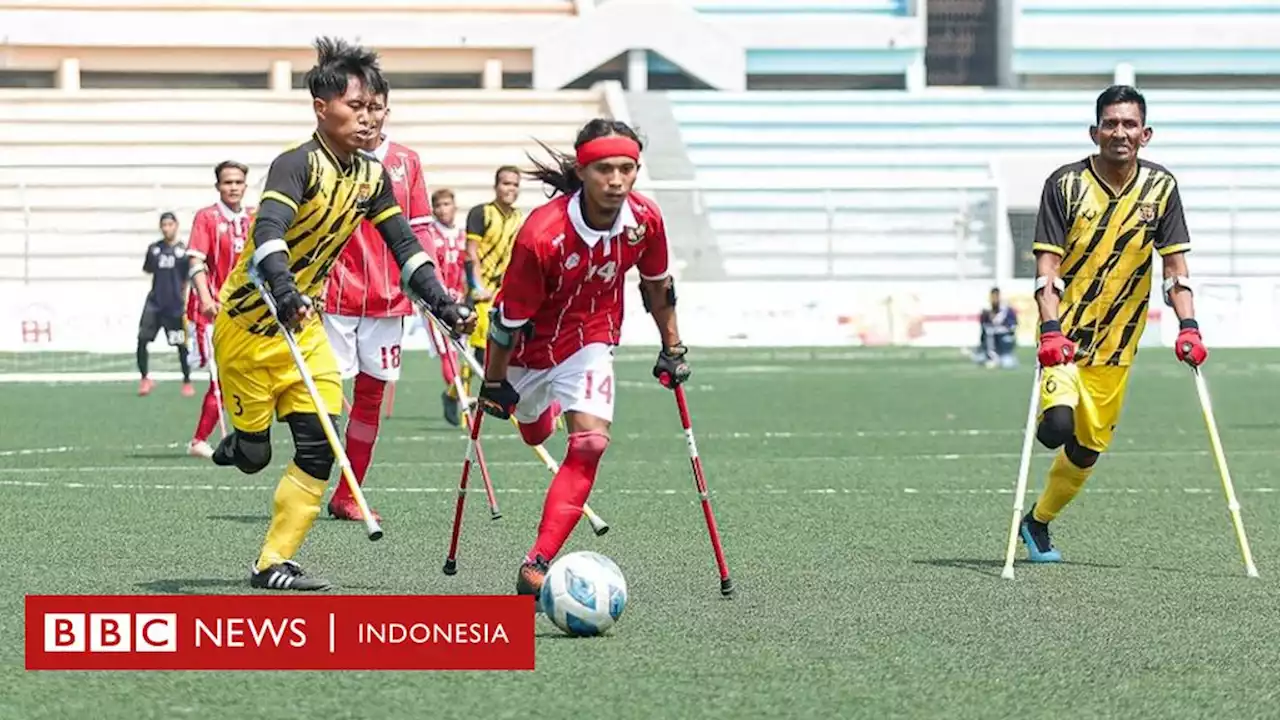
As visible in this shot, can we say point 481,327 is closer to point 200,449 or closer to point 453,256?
point 453,256

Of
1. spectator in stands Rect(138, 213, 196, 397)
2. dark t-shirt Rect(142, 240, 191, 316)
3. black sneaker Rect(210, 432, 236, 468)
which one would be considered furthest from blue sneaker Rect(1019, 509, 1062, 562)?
dark t-shirt Rect(142, 240, 191, 316)

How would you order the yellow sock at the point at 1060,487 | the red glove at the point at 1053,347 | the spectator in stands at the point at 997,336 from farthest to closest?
the spectator in stands at the point at 997,336
the yellow sock at the point at 1060,487
the red glove at the point at 1053,347

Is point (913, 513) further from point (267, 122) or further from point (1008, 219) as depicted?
point (267, 122)

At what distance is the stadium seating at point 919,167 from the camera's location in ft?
131

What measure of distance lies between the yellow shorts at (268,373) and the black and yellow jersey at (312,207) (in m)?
0.07

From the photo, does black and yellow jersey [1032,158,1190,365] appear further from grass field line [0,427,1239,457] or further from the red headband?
grass field line [0,427,1239,457]

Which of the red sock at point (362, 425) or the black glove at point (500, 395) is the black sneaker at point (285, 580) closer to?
the black glove at point (500, 395)

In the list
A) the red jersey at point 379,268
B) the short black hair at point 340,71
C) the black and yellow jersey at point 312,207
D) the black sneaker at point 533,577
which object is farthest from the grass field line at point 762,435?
the black sneaker at point 533,577

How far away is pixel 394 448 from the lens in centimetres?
1622

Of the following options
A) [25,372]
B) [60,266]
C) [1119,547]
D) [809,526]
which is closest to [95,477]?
[809,526]

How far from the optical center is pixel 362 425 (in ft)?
37.5

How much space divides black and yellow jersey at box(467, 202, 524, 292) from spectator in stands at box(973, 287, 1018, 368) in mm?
13338

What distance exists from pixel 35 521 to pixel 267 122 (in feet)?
112

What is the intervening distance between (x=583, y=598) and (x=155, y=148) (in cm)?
3719
